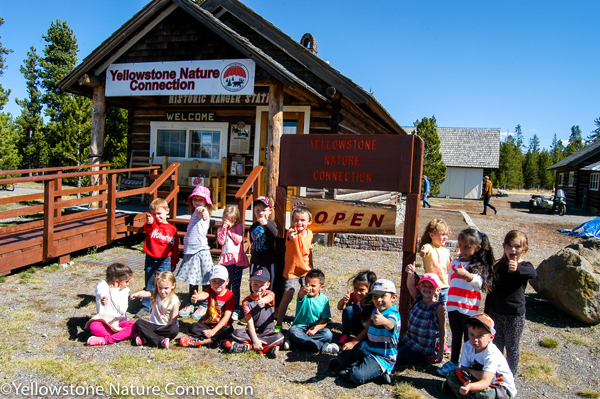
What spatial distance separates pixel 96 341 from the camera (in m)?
3.85

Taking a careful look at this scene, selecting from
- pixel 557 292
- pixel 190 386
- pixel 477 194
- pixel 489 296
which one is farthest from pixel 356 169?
pixel 477 194

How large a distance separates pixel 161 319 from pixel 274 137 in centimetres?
458

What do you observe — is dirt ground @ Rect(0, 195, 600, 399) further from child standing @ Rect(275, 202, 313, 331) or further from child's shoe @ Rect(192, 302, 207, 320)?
child standing @ Rect(275, 202, 313, 331)

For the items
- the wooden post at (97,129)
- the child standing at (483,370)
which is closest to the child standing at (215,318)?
the child standing at (483,370)

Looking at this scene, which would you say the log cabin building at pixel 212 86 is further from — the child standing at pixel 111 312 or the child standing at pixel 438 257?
the child standing at pixel 438 257

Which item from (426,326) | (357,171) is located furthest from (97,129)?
(426,326)

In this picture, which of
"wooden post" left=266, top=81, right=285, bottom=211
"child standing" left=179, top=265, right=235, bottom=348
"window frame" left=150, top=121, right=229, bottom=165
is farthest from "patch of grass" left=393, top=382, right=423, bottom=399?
"window frame" left=150, top=121, right=229, bottom=165

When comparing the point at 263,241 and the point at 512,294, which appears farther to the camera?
the point at 263,241

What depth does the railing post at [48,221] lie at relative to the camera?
598 cm

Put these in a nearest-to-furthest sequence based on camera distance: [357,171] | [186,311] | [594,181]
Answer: [357,171] < [186,311] < [594,181]

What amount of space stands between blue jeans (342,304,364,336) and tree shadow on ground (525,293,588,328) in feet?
8.94

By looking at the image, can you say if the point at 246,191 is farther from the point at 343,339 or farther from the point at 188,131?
the point at 188,131

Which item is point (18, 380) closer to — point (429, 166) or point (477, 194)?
point (429, 166)

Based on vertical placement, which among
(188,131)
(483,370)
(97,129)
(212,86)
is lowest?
(483,370)
